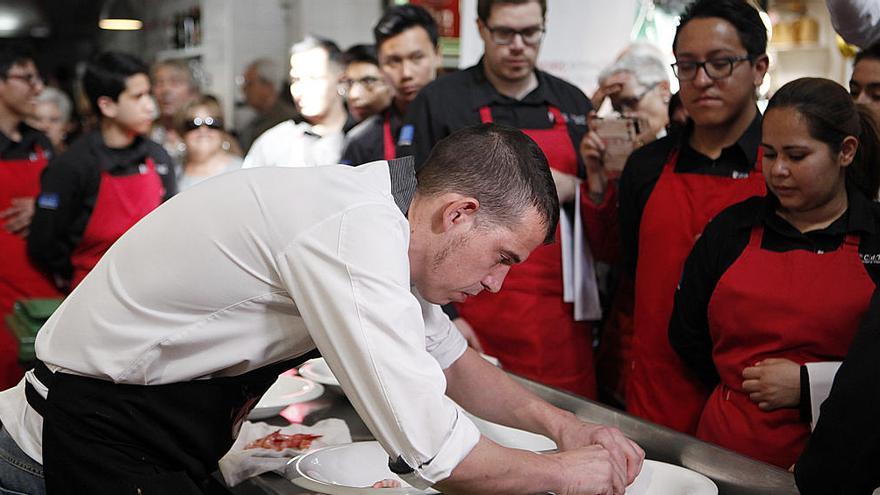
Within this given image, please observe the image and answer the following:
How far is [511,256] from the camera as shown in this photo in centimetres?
150

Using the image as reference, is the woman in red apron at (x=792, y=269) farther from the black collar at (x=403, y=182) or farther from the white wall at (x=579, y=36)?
the white wall at (x=579, y=36)

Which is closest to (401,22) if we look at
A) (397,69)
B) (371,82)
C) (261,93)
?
(397,69)

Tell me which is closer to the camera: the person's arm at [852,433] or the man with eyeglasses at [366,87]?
the person's arm at [852,433]

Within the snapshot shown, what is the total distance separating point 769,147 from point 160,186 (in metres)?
2.74

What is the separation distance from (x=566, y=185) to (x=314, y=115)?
5.90 ft

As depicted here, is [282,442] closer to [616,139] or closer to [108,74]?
[616,139]

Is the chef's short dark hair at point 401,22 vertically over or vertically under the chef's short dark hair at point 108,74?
over

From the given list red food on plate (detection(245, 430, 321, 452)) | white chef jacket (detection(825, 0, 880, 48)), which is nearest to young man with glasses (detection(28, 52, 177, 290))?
red food on plate (detection(245, 430, 321, 452))

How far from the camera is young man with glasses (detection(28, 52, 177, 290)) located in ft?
12.5

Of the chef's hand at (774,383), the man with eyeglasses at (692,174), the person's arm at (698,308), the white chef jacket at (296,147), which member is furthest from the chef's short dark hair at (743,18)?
the white chef jacket at (296,147)

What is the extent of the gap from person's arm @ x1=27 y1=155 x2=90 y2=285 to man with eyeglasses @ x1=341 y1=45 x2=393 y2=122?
1.09 meters

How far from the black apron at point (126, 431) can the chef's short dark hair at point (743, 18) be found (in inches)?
61.4

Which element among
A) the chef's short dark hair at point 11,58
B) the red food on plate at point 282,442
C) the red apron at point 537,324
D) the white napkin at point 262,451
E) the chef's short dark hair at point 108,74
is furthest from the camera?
the chef's short dark hair at point 11,58

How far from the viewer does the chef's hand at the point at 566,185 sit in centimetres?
290
